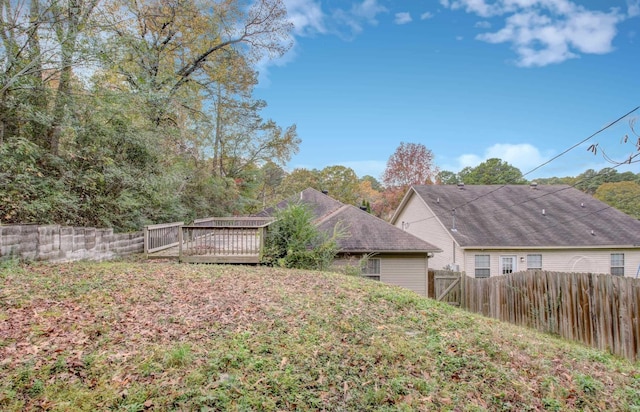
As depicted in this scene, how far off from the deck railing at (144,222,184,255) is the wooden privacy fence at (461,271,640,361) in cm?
991

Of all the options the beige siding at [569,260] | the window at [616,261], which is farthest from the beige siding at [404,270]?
the window at [616,261]

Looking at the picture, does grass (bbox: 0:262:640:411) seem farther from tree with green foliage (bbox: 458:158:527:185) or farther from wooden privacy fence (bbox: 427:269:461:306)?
tree with green foliage (bbox: 458:158:527:185)

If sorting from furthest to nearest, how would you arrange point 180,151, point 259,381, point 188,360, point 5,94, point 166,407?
point 180,151 → point 5,94 → point 188,360 → point 259,381 → point 166,407

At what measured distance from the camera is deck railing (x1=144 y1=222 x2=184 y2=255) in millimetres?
9336

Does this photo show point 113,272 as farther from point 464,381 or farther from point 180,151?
point 180,151

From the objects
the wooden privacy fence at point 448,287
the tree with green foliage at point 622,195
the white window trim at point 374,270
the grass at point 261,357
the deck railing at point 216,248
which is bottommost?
the wooden privacy fence at point 448,287

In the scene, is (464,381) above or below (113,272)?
below

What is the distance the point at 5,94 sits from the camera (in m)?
6.41

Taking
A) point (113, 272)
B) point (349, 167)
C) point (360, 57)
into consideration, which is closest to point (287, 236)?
point (113, 272)

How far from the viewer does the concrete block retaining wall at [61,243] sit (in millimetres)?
5652

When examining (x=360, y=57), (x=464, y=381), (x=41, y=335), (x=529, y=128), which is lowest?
(x=464, y=381)

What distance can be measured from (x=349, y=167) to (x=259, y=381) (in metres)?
32.1

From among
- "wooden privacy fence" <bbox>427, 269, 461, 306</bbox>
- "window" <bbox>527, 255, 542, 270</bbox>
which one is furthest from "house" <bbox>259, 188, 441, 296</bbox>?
"window" <bbox>527, 255, 542, 270</bbox>

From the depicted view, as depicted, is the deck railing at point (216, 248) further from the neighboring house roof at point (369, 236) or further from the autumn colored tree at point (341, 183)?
the autumn colored tree at point (341, 183)
